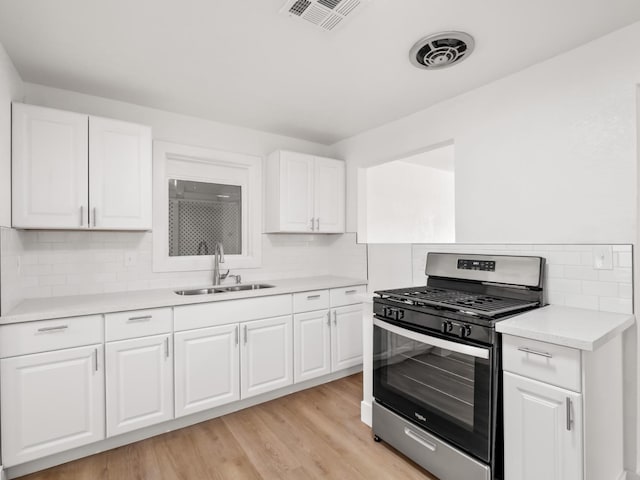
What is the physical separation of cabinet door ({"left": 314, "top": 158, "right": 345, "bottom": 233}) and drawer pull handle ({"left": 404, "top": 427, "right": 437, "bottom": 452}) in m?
1.99

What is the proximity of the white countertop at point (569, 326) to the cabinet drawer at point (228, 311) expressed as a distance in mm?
1685

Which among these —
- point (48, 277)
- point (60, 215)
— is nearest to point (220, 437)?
point (48, 277)

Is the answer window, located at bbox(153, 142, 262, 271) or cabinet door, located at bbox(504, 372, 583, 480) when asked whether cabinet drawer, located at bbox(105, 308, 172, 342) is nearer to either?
window, located at bbox(153, 142, 262, 271)

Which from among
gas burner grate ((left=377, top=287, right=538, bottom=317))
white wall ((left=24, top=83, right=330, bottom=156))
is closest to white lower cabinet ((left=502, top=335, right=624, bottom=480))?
gas burner grate ((left=377, top=287, right=538, bottom=317))

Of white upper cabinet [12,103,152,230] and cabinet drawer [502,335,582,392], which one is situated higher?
white upper cabinet [12,103,152,230]

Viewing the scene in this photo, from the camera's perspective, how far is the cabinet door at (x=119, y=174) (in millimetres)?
2299

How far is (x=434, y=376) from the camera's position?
1.86 meters

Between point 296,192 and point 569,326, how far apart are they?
2.40 metres

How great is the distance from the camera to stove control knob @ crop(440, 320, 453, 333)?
1746mm

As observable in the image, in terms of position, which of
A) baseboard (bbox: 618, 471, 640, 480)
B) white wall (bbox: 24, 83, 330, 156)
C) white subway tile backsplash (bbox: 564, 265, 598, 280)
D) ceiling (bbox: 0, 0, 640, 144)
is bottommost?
baseboard (bbox: 618, 471, 640, 480)

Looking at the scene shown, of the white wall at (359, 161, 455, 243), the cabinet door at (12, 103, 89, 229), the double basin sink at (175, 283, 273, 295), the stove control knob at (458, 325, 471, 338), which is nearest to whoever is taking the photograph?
the stove control knob at (458, 325, 471, 338)

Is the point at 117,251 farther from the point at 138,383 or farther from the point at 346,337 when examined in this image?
the point at 346,337

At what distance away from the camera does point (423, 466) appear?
187 centimetres

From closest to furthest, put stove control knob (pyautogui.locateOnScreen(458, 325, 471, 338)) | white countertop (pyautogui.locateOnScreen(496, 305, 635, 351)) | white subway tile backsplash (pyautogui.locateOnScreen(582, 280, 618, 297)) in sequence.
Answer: white countertop (pyautogui.locateOnScreen(496, 305, 635, 351))
stove control knob (pyautogui.locateOnScreen(458, 325, 471, 338))
white subway tile backsplash (pyautogui.locateOnScreen(582, 280, 618, 297))
